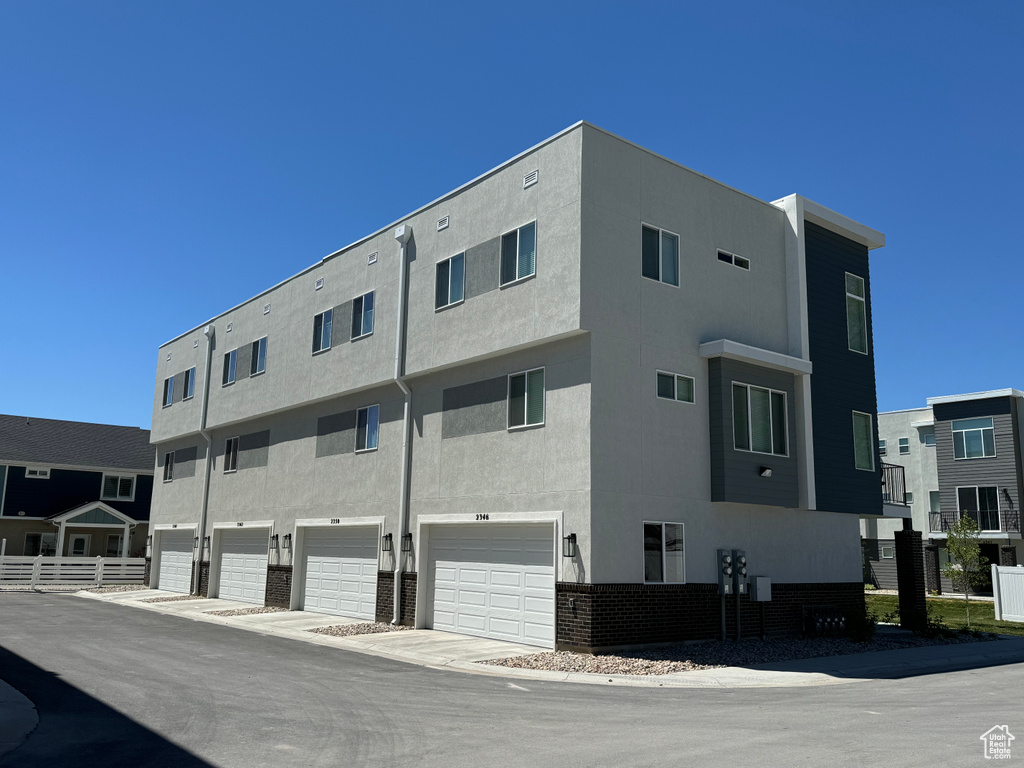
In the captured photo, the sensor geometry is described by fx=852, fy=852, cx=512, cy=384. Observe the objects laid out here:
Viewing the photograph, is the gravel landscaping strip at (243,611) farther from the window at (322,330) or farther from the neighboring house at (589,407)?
the window at (322,330)

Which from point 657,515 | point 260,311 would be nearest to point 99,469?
point 260,311

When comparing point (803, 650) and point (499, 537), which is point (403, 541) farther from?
point (803, 650)

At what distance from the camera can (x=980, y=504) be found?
44.4m

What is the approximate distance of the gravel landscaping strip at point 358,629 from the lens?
66.1ft

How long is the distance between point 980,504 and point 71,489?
4887 cm

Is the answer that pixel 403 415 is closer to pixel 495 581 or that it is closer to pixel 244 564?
pixel 495 581

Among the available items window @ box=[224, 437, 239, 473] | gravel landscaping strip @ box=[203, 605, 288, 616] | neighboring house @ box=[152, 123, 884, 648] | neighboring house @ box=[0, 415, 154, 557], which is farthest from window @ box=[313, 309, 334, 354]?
neighboring house @ box=[0, 415, 154, 557]

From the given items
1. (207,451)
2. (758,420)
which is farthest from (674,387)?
(207,451)

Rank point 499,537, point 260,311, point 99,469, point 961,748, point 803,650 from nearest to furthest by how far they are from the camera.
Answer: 1. point 961,748
2. point 803,650
3. point 499,537
4. point 260,311
5. point 99,469

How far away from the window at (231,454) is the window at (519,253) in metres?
15.7

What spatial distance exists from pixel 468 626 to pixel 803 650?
23.6ft

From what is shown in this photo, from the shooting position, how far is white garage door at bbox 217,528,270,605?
28.1 meters

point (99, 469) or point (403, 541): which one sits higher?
point (99, 469)

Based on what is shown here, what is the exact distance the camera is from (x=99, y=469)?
47969 millimetres
